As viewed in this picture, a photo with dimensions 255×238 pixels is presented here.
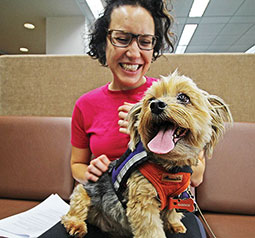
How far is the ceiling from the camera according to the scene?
4352 mm

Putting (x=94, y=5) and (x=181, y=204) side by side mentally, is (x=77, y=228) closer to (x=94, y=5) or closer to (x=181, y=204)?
(x=181, y=204)

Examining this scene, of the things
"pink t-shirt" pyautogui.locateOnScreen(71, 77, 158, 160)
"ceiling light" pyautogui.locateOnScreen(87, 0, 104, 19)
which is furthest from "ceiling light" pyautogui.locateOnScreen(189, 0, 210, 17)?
"pink t-shirt" pyautogui.locateOnScreen(71, 77, 158, 160)

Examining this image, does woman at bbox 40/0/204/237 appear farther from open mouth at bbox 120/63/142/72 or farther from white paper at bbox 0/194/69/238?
white paper at bbox 0/194/69/238

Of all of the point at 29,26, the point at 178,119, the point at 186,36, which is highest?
A: the point at 186,36

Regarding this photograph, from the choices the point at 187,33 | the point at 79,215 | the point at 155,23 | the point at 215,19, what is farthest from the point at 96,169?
the point at 187,33

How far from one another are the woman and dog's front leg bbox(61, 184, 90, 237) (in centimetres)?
4

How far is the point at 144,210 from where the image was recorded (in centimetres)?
68

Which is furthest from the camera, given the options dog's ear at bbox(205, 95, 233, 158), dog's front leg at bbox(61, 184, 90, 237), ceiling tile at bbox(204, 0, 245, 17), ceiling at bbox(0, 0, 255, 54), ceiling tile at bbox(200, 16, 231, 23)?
ceiling tile at bbox(200, 16, 231, 23)

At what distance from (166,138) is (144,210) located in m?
0.24

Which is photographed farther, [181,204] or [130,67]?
[130,67]

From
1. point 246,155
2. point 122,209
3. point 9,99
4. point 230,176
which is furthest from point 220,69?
point 9,99

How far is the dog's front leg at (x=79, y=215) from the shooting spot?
834 mm

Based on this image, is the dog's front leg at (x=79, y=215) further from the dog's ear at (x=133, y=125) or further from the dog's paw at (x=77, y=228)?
the dog's ear at (x=133, y=125)

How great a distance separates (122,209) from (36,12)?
5.19 meters
